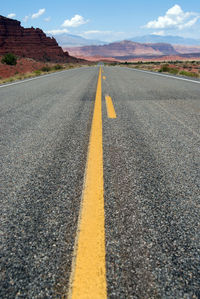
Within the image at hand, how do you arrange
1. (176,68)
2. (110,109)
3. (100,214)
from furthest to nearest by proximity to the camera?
(176,68) < (110,109) < (100,214)

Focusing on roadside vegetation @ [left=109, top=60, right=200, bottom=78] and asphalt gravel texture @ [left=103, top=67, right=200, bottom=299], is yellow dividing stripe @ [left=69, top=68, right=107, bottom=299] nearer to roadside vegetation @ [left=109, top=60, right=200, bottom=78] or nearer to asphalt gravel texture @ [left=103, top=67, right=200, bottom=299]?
asphalt gravel texture @ [left=103, top=67, right=200, bottom=299]

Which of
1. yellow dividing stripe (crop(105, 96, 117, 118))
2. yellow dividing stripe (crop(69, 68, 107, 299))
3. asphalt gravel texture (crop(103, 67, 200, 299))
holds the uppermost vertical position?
yellow dividing stripe (crop(69, 68, 107, 299))

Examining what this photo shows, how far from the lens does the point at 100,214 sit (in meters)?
1.53

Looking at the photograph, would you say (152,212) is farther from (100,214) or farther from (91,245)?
(91,245)

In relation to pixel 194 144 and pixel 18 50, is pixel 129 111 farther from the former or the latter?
pixel 18 50

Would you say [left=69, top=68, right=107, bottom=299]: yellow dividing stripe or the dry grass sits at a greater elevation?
[left=69, top=68, right=107, bottom=299]: yellow dividing stripe

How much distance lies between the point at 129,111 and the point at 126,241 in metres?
3.60

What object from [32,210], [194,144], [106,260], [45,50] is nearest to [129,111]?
[194,144]

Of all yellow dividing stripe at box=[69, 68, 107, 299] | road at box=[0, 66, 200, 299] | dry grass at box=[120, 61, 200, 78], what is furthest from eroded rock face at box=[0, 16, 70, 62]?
yellow dividing stripe at box=[69, 68, 107, 299]

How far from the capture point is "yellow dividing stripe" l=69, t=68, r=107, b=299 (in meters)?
1.04

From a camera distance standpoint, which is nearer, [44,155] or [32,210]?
[32,210]

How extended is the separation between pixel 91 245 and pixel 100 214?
28cm

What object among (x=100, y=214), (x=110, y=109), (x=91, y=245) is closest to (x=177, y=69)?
(x=110, y=109)

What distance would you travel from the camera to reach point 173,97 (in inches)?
244
